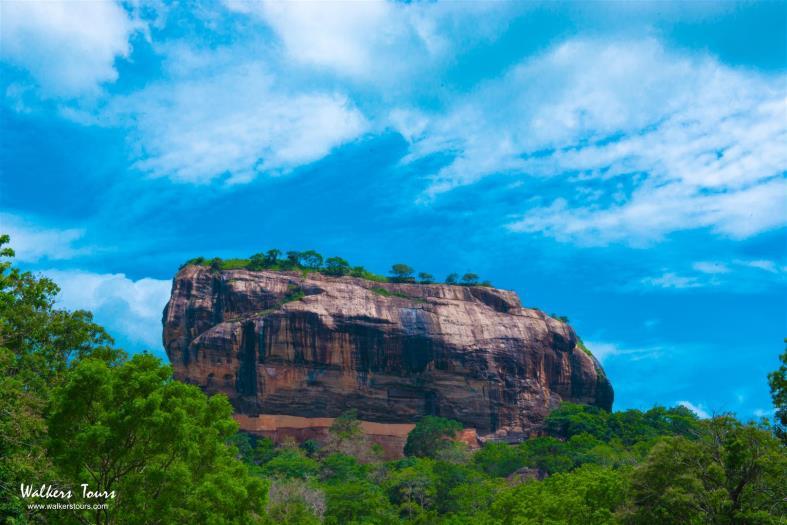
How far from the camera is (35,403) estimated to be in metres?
21.0

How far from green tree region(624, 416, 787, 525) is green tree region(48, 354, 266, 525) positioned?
12149 mm

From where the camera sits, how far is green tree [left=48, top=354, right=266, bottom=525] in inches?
750

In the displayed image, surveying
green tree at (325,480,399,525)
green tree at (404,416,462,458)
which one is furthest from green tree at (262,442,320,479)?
green tree at (404,416,462,458)

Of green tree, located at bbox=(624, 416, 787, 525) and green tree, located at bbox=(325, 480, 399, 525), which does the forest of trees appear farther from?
green tree, located at bbox=(325, 480, 399, 525)

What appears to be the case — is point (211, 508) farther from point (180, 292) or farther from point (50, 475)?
point (180, 292)

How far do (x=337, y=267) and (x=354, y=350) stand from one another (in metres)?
10.7

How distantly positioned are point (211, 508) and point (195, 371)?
179ft

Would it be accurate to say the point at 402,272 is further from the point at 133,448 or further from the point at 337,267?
the point at 133,448

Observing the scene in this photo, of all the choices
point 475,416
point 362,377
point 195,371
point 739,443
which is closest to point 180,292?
point 195,371

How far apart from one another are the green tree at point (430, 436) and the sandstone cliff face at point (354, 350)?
10.8 ft

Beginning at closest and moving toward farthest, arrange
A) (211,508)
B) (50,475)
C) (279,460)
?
(50,475) < (211,508) < (279,460)

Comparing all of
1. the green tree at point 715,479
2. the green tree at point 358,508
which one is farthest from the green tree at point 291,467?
the green tree at point 715,479

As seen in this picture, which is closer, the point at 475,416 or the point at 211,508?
the point at 211,508

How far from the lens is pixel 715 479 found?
22.7 m
